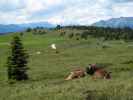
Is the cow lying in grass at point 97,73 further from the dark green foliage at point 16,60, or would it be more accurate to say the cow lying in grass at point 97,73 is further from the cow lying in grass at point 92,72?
the dark green foliage at point 16,60

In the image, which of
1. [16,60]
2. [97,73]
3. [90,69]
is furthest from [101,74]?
[16,60]

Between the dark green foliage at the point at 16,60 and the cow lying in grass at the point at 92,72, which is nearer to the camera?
the cow lying in grass at the point at 92,72

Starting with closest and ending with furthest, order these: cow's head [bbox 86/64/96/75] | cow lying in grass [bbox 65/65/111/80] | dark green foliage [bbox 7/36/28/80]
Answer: cow lying in grass [bbox 65/65/111/80] → cow's head [bbox 86/64/96/75] → dark green foliage [bbox 7/36/28/80]

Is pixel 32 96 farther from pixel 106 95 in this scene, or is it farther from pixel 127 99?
pixel 127 99

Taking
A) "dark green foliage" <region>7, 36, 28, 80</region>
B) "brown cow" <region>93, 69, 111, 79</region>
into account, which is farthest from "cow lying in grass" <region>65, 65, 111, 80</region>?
"dark green foliage" <region>7, 36, 28, 80</region>

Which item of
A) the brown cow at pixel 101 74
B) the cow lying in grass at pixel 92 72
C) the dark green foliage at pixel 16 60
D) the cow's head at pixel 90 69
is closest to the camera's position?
the brown cow at pixel 101 74

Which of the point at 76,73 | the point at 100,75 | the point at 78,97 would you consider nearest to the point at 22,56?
the point at 76,73

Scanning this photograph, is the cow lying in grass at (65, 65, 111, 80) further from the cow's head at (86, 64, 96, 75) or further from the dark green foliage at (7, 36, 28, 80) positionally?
the dark green foliage at (7, 36, 28, 80)

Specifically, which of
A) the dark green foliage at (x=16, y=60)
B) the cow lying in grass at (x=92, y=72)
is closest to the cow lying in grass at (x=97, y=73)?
the cow lying in grass at (x=92, y=72)

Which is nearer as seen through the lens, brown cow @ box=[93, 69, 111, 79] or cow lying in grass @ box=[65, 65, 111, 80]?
brown cow @ box=[93, 69, 111, 79]

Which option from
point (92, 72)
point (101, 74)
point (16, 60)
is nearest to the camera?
point (101, 74)

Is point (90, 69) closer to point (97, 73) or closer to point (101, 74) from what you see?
point (101, 74)

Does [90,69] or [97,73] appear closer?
[97,73]

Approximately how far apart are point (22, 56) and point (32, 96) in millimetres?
24761
